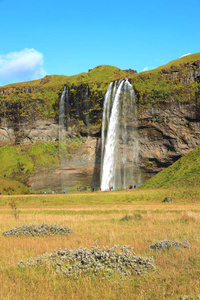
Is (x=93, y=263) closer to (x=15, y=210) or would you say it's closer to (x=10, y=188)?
(x=15, y=210)

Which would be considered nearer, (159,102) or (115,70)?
(159,102)

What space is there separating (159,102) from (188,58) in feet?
70.4

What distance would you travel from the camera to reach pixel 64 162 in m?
76.9

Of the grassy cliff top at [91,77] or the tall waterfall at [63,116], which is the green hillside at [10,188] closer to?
the tall waterfall at [63,116]

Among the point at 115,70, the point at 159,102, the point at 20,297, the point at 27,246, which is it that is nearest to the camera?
the point at 20,297

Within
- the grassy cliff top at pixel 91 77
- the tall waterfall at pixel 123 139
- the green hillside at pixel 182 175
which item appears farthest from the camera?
the grassy cliff top at pixel 91 77

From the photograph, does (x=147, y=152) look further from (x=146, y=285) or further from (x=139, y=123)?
(x=146, y=285)

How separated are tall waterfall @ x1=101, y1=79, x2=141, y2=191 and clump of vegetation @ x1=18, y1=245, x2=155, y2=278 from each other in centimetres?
6115

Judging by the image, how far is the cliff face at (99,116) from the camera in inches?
2579

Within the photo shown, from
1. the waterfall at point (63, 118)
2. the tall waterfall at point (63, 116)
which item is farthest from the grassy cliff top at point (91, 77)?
the waterfall at point (63, 118)

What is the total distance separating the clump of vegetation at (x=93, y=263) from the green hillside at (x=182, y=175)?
37.0 m

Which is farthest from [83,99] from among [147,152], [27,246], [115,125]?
[27,246]

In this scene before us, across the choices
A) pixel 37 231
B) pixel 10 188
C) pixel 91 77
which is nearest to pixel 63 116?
pixel 91 77

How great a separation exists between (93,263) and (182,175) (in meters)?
44.8
